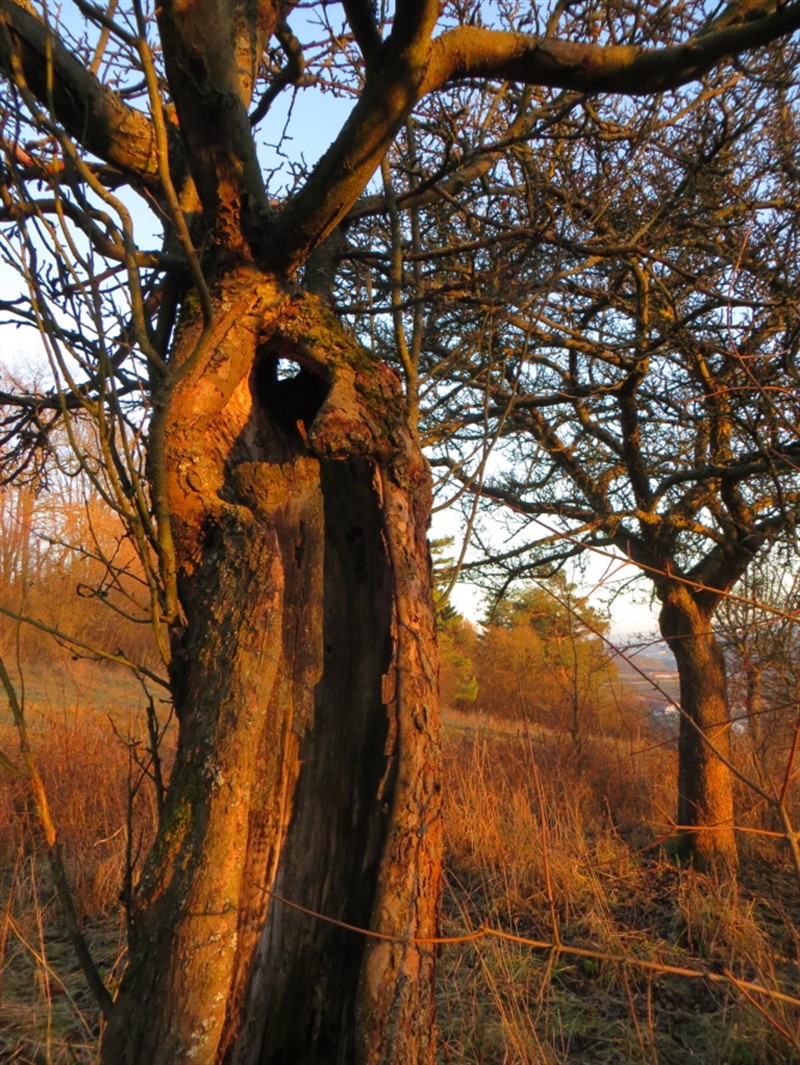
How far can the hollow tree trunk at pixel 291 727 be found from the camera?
141 cm

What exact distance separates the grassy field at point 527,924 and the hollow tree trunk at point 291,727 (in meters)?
0.34

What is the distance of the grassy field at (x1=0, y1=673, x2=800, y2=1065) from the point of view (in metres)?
2.71

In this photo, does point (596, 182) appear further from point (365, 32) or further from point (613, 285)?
point (365, 32)

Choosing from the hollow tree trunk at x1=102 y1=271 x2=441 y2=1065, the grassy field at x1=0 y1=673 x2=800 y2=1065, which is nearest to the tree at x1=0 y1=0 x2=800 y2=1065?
the hollow tree trunk at x1=102 y1=271 x2=441 y2=1065

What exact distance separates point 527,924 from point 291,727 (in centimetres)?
324

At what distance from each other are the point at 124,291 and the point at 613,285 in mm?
3429

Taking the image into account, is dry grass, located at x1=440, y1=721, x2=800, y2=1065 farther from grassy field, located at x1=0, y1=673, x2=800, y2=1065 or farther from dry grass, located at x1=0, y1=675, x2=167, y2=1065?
dry grass, located at x1=0, y1=675, x2=167, y2=1065

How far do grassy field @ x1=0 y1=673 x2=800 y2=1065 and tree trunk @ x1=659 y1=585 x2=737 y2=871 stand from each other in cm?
28

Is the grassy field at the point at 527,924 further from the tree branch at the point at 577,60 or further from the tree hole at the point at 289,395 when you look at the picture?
the tree branch at the point at 577,60

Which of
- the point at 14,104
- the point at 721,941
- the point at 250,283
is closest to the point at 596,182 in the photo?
the point at 250,283

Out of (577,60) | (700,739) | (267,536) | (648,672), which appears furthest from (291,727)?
(700,739)

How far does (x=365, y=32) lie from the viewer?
71.1 inches

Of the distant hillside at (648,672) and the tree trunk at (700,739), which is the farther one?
the tree trunk at (700,739)

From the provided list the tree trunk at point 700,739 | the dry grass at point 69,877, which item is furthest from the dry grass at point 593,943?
the dry grass at point 69,877
